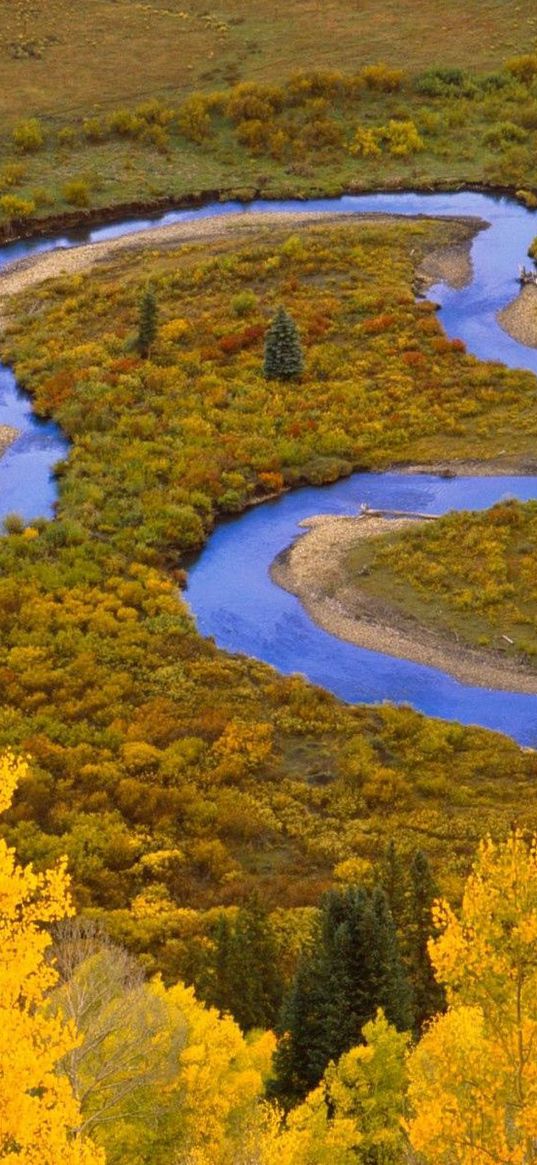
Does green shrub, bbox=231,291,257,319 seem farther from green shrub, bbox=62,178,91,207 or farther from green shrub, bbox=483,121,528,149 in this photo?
green shrub, bbox=483,121,528,149

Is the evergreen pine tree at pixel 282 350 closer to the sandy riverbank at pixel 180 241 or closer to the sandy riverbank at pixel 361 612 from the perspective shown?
the sandy riverbank at pixel 361 612

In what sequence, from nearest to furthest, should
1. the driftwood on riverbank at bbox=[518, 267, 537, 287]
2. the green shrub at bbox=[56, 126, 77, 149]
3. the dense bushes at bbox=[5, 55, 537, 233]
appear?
the driftwood on riverbank at bbox=[518, 267, 537, 287], the dense bushes at bbox=[5, 55, 537, 233], the green shrub at bbox=[56, 126, 77, 149]

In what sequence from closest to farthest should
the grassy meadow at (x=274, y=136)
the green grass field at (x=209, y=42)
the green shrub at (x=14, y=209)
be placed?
the green shrub at (x=14, y=209) < the grassy meadow at (x=274, y=136) < the green grass field at (x=209, y=42)

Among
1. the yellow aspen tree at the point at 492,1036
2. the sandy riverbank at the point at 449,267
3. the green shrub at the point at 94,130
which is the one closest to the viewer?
the yellow aspen tree at the point at 492,1036

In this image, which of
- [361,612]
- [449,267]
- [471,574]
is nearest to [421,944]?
[361,612]

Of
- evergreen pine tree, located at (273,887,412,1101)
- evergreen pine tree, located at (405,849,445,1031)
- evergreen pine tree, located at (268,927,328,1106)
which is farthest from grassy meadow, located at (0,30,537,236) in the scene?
evergreen pine tree, located at (268,927,328,1106)

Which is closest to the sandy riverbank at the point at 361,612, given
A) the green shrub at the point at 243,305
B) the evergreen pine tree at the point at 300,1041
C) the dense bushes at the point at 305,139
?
the evergreen pine tree at the point at 300,1041

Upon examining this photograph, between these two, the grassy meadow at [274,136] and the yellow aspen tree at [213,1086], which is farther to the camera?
the grassy meadow at [274,136]
